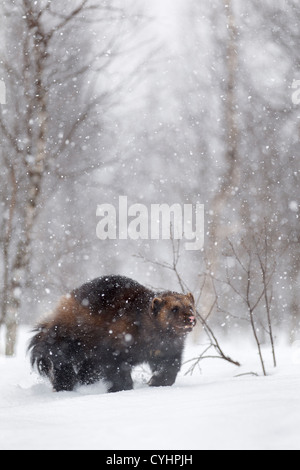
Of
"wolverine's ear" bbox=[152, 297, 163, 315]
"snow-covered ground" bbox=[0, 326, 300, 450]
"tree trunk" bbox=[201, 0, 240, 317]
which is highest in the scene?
"tree trunk" bbox=[201, 0, 240, 317]

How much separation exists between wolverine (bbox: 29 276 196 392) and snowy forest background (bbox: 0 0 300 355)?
40 centimetres

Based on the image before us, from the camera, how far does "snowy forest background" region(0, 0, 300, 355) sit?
6.76 meters

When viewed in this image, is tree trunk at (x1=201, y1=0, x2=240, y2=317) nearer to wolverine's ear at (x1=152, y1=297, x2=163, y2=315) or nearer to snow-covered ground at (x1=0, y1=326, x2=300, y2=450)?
wolverine's ear at (x1=152, y1=297, x2=163, y2=315)

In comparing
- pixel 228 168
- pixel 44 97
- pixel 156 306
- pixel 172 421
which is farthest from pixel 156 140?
pixel 172 421

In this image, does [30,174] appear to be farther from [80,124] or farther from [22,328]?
[22,328]

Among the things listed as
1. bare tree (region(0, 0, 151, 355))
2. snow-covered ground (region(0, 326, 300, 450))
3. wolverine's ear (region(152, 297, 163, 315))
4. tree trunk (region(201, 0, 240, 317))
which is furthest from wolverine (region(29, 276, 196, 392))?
tree trunk (region(201, 0, 240, 317))

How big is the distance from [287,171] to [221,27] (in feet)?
10.0

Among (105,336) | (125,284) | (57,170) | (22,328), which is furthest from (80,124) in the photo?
(22,328)

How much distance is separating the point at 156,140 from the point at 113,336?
8.22 metres

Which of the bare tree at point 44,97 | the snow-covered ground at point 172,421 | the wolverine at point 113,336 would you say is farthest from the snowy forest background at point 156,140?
the snow-covered ground at point 172,421

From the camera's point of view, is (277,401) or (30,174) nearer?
(277,401)

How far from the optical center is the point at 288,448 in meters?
1.68

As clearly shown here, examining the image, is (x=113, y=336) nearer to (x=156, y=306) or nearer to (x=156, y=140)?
(x=156, y=306)

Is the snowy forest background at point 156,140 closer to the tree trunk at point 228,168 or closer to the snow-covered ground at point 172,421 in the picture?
the tree trunk at point 228,168
